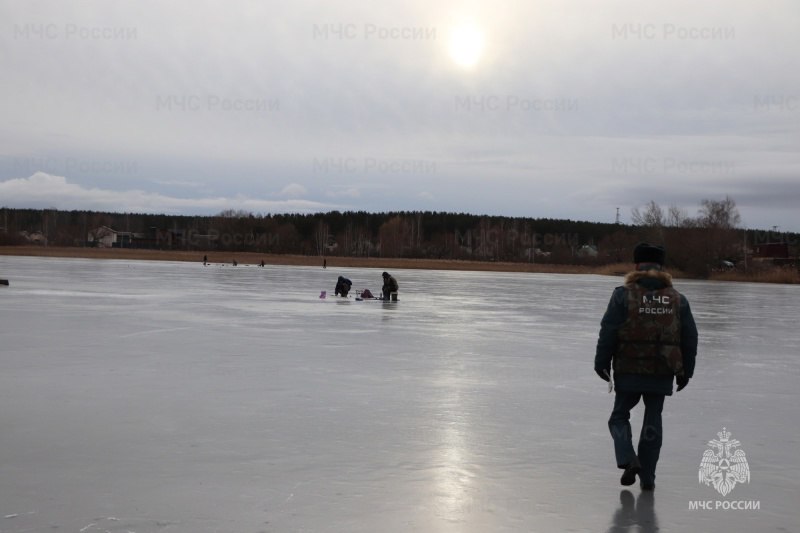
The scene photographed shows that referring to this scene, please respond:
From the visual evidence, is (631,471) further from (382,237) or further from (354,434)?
(382,237)

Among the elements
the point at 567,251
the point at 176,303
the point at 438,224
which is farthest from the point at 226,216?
the point at 176,303

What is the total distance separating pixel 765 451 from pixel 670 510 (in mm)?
1870

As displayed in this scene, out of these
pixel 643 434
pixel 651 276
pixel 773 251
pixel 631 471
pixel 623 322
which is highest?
pixel 773 251

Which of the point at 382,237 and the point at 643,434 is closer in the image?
the point at 643,434

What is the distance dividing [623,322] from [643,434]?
2.57 ft

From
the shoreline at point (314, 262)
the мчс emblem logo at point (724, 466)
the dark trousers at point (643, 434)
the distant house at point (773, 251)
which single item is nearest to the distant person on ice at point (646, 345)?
the dark trousers at point (643, 434)

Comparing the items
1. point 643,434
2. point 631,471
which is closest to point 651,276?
point 643,434

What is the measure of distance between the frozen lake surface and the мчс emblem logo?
85mm

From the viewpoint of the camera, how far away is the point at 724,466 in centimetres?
578

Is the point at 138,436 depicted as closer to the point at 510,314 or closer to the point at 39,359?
the point at 39,359

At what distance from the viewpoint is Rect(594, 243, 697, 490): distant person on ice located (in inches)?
205

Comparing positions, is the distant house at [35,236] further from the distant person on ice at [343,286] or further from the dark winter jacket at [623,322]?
the dark winter jacket at [623,322]

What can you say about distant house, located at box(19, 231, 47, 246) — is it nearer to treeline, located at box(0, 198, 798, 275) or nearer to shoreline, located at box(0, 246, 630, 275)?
treeline, located at box(0, 198, 798, 275)

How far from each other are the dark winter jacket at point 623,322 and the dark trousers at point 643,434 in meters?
0.11
